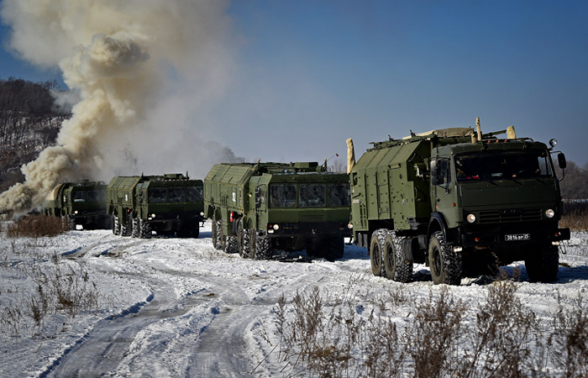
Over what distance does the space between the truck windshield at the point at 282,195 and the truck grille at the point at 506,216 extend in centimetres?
985

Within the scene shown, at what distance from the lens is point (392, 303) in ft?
39.9

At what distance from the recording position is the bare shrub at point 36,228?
120 ft

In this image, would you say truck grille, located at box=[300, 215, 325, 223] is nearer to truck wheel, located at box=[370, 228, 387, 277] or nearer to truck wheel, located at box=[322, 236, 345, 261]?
truck wheel, located at box=[322, 236, 345, 261]

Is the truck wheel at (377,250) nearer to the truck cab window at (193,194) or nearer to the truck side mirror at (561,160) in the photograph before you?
the truck side mirror at (561,160)

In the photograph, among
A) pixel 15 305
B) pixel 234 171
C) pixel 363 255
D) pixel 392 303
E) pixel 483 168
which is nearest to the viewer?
pixel 392 303

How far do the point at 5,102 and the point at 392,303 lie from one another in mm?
182038

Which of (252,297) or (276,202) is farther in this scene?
(276,202)

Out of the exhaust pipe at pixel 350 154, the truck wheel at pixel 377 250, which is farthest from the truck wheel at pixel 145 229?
the truck wheel at pixel 377 250

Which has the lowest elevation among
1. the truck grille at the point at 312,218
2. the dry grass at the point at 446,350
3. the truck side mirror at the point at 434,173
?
the dry grass at the point at 446,350

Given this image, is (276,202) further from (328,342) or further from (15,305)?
(328,342)

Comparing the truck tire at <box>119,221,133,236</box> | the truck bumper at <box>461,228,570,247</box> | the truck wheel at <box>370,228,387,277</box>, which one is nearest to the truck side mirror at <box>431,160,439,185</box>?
the truck bumper at <box>461,228,570,247</box>

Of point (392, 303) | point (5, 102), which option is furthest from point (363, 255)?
point (5, 102)

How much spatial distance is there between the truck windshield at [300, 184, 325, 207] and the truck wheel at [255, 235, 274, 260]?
159 centimetres

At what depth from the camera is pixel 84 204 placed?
45.2 m
